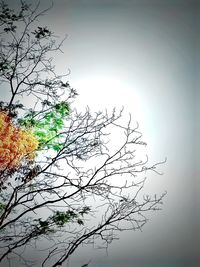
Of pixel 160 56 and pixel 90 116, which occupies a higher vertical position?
pixel 160 56

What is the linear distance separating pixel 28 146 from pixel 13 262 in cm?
96

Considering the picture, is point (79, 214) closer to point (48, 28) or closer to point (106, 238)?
point (106, 238)

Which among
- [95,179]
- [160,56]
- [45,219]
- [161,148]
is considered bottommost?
[45,219]

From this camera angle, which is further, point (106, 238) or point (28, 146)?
point (106, 238)

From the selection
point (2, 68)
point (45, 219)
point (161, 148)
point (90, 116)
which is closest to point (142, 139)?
point (161, 148)

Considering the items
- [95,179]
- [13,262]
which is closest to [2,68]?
[95,179]

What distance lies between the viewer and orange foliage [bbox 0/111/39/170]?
2.64 meters

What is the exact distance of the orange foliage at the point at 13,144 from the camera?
2.64 meters

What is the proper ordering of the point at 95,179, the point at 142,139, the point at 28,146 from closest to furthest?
the point at 28,146 → the point at 95,179 → the point at 142,139

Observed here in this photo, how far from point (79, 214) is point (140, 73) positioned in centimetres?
121

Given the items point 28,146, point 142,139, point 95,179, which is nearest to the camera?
point 28,146

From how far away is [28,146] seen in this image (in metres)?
2.76

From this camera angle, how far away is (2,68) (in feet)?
9.52

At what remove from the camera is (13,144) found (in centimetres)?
265
